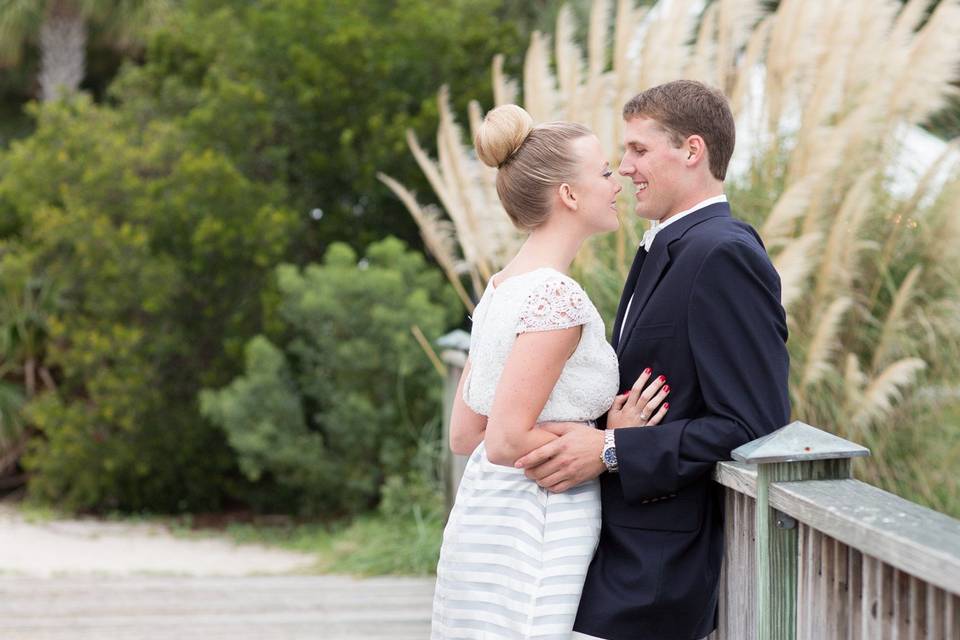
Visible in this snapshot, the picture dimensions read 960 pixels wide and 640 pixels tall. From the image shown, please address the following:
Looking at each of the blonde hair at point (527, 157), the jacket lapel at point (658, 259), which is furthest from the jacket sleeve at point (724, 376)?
the blonde hair at point (527, 157)

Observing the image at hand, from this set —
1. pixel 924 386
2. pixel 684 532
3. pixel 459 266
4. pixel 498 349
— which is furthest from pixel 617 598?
pixel 459 266

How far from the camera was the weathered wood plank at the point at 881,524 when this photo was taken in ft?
4.02

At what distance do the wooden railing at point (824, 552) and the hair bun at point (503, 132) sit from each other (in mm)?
676

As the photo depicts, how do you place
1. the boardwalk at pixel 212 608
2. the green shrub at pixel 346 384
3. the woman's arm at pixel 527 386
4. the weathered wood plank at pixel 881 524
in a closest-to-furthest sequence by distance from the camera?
the weathered wood plank at pixel 881 524, the woman's arm at pixel 527 386, the boardwalk at pixel 212 608, the green shrub at pixel 346 384

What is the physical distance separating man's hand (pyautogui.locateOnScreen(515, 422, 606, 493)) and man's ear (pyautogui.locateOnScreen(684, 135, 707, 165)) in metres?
0.50

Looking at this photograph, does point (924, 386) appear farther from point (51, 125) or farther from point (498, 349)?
point (51, 125)

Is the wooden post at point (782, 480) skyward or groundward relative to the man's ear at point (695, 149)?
groundward

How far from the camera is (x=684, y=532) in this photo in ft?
6.43

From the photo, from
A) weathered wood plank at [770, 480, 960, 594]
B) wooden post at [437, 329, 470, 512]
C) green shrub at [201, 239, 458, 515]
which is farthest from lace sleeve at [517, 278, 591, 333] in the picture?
green shrub at [201, 239, 458, 515]

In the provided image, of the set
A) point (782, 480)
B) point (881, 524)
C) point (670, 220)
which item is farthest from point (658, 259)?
point (881, 524)

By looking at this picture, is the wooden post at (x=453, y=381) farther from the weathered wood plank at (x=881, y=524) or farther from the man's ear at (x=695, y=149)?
the weathered wood plank at (x=881, y=524)

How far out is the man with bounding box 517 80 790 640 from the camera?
1.89m

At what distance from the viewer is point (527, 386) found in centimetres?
195

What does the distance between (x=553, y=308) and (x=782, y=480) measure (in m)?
0.48
